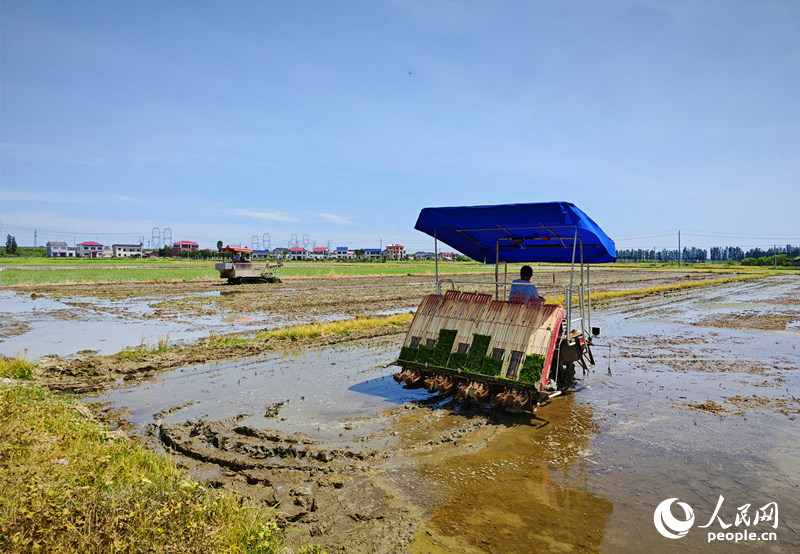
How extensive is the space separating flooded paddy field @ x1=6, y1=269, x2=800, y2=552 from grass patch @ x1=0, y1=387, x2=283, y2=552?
22.8 inches

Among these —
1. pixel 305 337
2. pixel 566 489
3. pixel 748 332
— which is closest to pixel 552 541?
pixel 566 489

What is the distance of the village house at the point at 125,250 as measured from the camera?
148 metres

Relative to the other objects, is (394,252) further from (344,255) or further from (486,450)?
(486,450)

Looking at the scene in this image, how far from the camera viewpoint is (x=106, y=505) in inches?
145

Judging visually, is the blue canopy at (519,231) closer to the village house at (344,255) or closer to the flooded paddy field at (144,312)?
the flooded paddy field at (144,312)

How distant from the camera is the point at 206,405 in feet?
26.1

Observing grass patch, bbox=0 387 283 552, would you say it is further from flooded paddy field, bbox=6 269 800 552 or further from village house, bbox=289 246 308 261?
village house, bbox=289 246 308 261

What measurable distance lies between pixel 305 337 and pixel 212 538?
425 inches

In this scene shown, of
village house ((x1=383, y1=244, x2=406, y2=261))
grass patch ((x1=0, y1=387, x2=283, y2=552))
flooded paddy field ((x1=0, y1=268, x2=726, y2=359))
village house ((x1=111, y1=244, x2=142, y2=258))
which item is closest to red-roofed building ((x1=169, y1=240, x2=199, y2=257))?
village house ((x1=111, y1=244, x2=142, y2=258))

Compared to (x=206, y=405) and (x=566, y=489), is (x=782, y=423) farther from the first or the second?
(x=206, y=405)

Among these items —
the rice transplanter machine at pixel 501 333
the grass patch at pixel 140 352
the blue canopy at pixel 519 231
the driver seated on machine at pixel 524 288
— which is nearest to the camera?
the rice transplanter machine at pixel 501 333

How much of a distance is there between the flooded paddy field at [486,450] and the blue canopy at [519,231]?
2772 millimetres

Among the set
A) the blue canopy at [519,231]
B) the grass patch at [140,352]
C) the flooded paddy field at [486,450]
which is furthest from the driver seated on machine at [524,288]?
the grass patch at [140,352]
